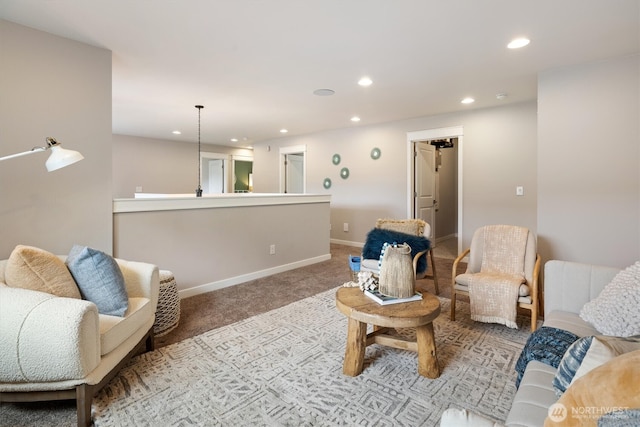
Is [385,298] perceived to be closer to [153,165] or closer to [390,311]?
[390,311]

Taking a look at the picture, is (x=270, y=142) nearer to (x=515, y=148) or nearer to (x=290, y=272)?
(x=290, y=272)

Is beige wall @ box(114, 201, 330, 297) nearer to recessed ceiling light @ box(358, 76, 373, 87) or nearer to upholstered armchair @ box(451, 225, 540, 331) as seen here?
recessed ceiling light @ box(358, 76, 373, 87)

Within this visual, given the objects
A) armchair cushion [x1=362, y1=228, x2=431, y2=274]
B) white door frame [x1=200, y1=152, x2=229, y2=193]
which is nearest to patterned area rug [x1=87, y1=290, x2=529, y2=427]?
armchair cushion [x1=362, y1=228, x2=431, y2=274]

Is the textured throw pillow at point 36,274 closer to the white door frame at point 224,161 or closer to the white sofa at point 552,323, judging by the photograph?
the white sofa at point 552,323

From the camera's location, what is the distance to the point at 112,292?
1.91 metres

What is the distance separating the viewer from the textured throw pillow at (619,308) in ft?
4.92

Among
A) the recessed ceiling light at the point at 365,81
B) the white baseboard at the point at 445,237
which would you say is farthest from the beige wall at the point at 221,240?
the white baseboard at the point at 445,237

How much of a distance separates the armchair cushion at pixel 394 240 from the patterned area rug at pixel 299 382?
2.80 feet

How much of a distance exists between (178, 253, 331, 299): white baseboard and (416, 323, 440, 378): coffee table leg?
252cm

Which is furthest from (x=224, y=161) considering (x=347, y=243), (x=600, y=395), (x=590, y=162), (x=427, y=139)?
(x=600, y=395)

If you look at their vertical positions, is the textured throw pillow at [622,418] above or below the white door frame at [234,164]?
below

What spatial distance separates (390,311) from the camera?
1875 millimetres

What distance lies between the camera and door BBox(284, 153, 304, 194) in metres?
7.63

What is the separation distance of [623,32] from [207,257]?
428cm
